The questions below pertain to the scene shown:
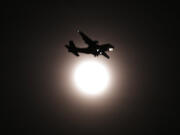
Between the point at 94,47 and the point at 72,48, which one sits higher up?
the point at 72,48

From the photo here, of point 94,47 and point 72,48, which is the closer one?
point 94,47

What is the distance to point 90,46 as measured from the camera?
386 ft

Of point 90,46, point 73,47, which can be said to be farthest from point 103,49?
point 73,47

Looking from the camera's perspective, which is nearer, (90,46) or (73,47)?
(90,46)

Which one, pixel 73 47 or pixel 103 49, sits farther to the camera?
pixel 73 47

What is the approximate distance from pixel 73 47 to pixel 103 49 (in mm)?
13639

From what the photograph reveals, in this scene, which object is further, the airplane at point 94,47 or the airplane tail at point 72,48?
the airplane tail at point 72,48

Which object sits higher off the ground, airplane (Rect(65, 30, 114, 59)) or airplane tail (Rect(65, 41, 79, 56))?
airplane tail (Rect(65, 41, 79, 56))

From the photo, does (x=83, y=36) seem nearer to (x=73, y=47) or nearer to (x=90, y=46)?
(x=90, y=46)

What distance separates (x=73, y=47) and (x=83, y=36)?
15209 mm

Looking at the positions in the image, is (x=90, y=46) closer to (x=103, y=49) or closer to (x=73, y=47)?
(x=103, y=49)

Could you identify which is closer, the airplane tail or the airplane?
the airplane

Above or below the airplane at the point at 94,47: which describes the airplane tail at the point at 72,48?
above

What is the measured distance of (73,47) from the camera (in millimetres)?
128750
